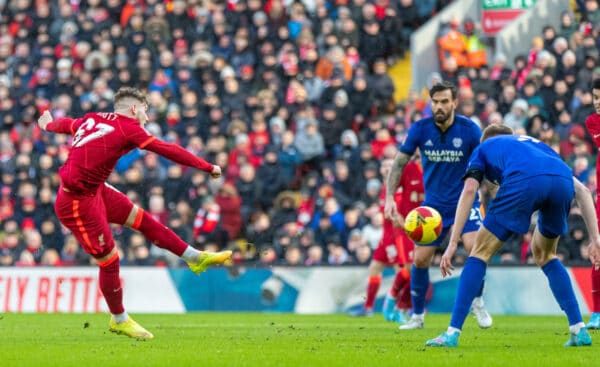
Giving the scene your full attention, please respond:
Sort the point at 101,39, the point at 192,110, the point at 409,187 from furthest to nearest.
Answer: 1. the point at 101,39
2. the point at 192,110
3. the point at 409,187

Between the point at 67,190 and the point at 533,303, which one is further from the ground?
the point at 67,190

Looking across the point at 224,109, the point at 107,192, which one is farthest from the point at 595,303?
the point at 224,109

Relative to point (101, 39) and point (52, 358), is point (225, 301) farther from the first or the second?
point (52, 358)

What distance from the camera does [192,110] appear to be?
2534 centimetres

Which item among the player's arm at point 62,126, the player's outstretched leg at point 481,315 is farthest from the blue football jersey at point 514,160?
the player's outstretched leg at point 481,315

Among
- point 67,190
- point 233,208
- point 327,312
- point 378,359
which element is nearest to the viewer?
point 378,359

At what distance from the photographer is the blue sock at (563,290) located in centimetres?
1118

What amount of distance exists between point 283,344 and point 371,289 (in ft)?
21.5

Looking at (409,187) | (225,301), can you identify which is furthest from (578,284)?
(225,301)

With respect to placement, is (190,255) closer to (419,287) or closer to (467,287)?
(419,287)

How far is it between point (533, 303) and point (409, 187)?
12.2 feet

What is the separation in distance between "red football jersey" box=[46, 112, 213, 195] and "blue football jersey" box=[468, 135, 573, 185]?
3158 mm

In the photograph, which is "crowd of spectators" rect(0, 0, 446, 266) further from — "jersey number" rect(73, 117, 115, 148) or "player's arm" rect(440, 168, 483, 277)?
"player's arm" rect(440, 168, 483, 277)

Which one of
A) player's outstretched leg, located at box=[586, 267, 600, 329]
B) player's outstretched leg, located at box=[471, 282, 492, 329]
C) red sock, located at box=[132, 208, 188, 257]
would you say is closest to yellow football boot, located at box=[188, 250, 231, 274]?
red sock, located at box=[132, 208, 188, 257]
